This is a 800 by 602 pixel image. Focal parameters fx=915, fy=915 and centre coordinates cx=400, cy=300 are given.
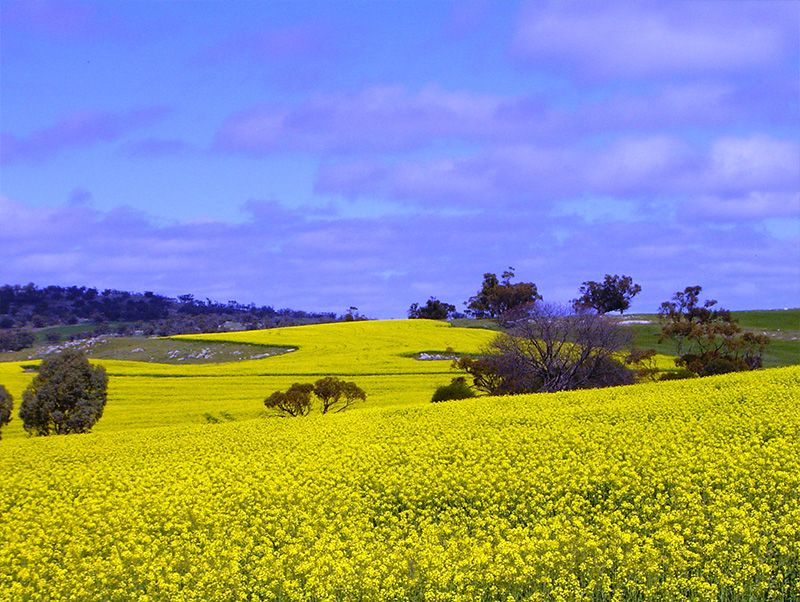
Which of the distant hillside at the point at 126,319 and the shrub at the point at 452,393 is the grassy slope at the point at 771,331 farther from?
the distant hillside at the point at 126,319

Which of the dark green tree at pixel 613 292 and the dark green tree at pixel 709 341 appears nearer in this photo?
the dark green tree at pixel 709 341

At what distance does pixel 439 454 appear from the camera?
18.5 metres

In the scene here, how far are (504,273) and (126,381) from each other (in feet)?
231

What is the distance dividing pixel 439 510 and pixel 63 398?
2562 centimetres

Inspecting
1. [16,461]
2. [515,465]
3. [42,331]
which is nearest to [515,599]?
[515,465]

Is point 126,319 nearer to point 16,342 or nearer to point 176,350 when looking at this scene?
point 16,342

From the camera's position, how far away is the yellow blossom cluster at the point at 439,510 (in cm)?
1034

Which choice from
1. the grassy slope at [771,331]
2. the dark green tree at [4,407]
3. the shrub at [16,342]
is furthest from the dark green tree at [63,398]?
the shrub at [16,342]

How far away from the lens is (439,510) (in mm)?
15102

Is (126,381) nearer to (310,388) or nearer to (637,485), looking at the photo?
(310,388)

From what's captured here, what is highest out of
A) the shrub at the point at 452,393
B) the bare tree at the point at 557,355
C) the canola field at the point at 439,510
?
the bare tree at the point at 557,355

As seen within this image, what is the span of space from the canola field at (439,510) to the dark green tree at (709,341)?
887 inches

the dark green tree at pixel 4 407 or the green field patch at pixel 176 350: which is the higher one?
the green field patch at pixel 176 350

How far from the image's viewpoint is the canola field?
10.3m
